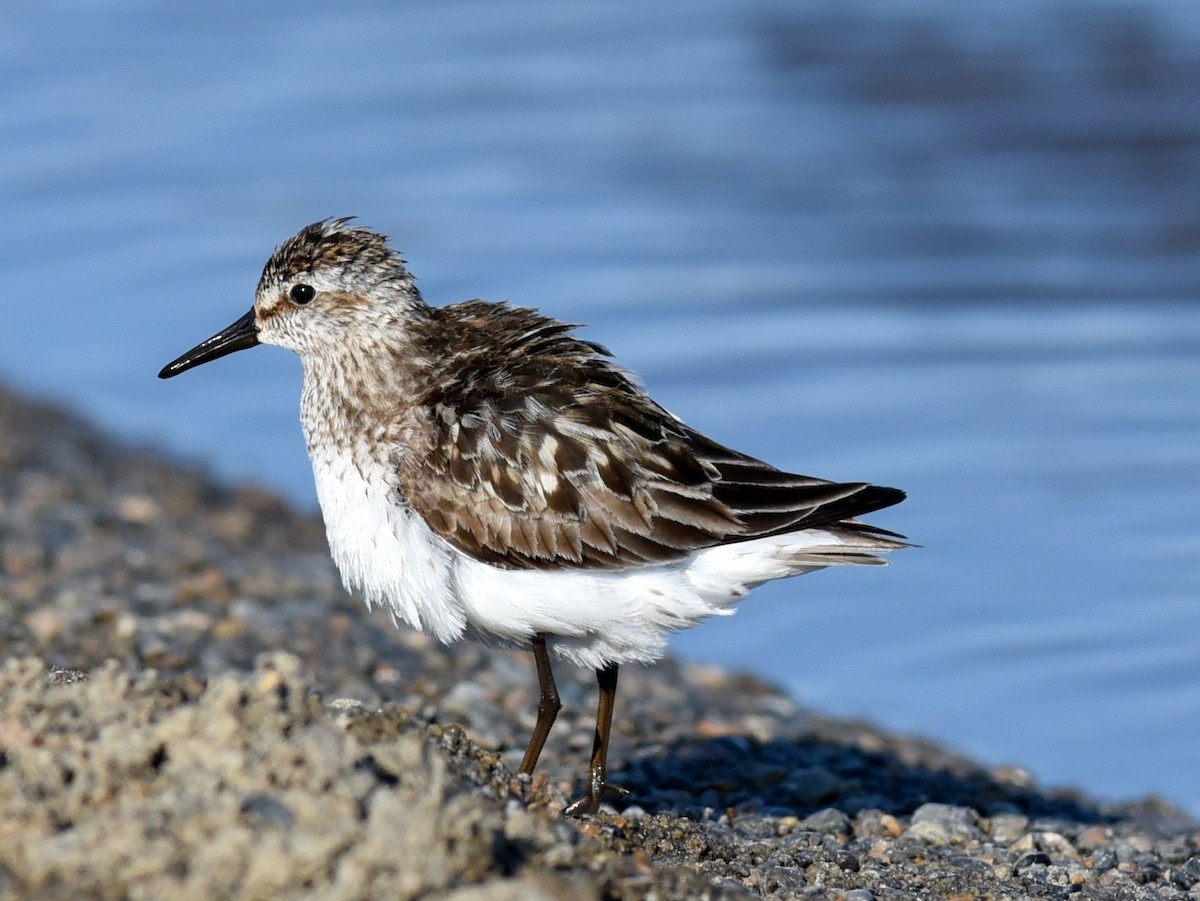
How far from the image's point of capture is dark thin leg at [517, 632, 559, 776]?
6168 mm

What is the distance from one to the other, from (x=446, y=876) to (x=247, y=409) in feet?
27.5

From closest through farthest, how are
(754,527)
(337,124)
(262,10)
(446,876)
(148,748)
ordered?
(446,876)
(148,748)
(754,527)
(337,124)
(262,10)

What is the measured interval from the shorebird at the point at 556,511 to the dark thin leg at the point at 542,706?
0.05 ft

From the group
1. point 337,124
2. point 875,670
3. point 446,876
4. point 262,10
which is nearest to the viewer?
point 446,876

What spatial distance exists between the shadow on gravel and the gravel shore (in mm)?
19

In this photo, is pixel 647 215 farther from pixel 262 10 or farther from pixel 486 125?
pixel 262 10

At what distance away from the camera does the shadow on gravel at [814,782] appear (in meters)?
6.66

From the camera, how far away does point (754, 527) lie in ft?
19.2

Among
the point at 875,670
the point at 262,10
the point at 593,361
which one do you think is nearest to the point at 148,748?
the point at 593,361

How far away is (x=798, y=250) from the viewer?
13.4 metres

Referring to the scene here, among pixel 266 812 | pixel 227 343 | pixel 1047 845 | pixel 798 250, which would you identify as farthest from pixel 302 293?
pixel 798 250

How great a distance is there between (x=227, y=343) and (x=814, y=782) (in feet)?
9.47

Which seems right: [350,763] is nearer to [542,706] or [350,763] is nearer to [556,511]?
[556,511]

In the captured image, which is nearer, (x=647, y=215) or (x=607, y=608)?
(x=607, y=608)
